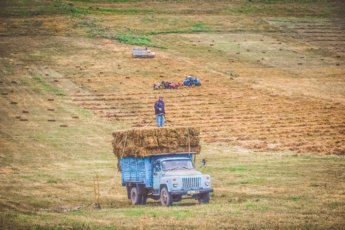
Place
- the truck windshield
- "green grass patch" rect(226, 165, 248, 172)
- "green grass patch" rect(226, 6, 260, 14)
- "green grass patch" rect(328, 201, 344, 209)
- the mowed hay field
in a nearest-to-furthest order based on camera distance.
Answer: "green grass patch" rect(328, 201, 344, 209)
the mowed hay field
the truck windshield
"green grass patch" rect(226, 165, 248, 172)
"green grass patch" rect(226, 6, 260, 14)

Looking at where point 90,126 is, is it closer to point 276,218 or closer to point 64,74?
point 64,74

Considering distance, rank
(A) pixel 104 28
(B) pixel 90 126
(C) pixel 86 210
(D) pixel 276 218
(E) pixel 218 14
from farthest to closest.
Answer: (E) pixel 218 14 < (A) pixel 104 28 < (B) pixel 90 126 < (C) pixel 86 210 < (D) pixel 276 218

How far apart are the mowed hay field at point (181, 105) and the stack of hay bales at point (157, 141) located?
7.33ft

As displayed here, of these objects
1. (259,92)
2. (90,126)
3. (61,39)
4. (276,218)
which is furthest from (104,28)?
(276,218)

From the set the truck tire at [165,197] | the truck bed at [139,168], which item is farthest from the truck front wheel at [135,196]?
the truck tire at [165,197]

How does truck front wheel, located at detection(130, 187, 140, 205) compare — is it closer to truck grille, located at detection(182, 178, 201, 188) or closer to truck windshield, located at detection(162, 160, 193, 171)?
truck windshield, located at detection(162, 160, 193, 171)

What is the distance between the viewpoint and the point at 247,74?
78250mm

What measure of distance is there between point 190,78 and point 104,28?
94.9 feet

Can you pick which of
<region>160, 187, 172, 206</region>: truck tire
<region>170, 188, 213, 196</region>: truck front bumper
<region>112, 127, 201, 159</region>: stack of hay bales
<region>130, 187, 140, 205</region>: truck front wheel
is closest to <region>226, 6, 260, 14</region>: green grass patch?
<region>112, 127, 201, 159</region>: stack of hay bales

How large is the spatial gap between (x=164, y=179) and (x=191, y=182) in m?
1.09

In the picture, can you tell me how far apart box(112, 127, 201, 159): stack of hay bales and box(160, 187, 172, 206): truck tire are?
6.70 feet

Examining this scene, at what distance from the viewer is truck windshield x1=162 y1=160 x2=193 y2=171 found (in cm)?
3166

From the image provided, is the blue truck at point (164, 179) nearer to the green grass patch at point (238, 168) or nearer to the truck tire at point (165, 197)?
the truck tire at point (165, 197)

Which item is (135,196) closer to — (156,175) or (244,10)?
(156,175)
